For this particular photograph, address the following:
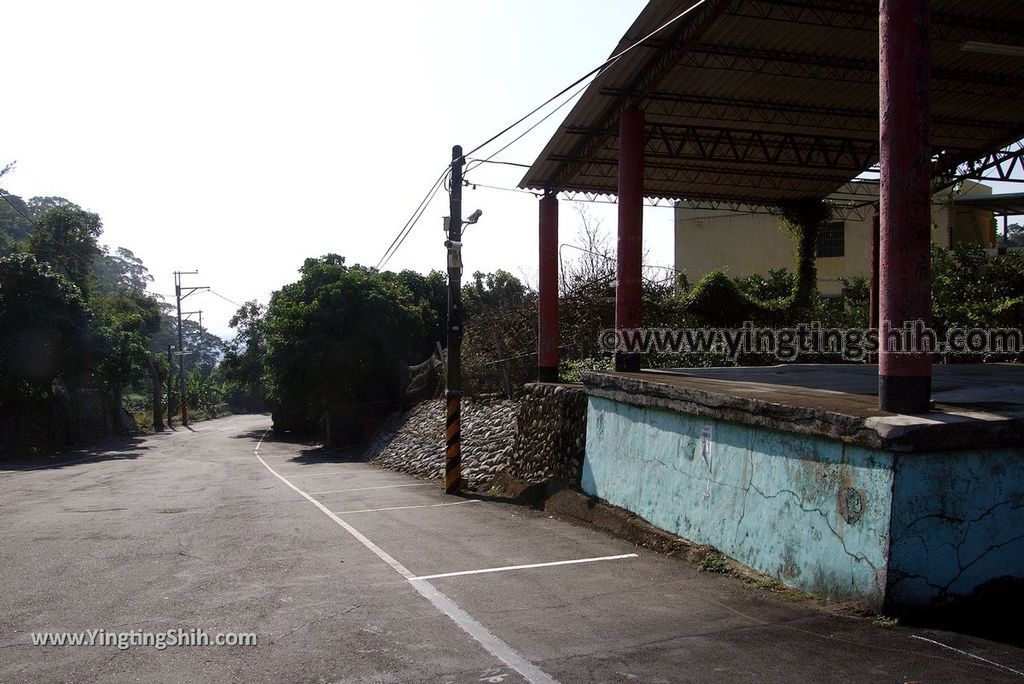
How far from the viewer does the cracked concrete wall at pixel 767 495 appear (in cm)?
568

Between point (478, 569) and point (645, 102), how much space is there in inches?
405

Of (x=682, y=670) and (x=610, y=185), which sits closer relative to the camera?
(x=682, y=670)

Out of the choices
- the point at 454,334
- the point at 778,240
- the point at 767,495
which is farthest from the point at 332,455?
the point at 767,495

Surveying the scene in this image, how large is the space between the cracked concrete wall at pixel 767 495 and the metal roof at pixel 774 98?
21.2ft

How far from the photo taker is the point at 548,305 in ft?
54.3

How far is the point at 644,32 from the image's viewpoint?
12.0 metres

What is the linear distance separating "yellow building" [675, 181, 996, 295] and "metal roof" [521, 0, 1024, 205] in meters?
11.3

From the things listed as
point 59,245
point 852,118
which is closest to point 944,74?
point 852,118

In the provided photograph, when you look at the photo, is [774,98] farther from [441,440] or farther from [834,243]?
[834,243]

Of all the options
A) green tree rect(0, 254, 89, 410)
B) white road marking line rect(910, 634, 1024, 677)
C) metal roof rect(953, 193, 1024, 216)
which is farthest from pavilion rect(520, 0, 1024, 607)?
green tree rect(0, 254, 89, 410)

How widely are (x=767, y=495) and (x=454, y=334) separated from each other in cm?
894

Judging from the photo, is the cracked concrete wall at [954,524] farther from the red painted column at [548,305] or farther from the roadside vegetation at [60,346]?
the roadside vegetation at [60,346]

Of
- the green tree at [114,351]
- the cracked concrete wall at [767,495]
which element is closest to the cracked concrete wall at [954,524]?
the cracked concrete wall at [767,495]

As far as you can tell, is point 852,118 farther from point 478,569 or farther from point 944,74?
point 478,569
